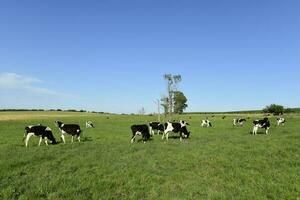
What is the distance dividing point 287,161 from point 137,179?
8.01 meters

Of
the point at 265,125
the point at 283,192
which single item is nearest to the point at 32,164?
the point at 283,192

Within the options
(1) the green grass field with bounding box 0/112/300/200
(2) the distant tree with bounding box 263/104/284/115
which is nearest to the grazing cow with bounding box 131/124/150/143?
(1) the green grass field with bounding box 0/112/300/200

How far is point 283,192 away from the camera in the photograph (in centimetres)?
1139

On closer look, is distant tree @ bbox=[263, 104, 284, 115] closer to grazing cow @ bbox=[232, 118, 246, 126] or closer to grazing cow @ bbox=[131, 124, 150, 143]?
grazing cow @ bbox=[232, 118, 246, 126]

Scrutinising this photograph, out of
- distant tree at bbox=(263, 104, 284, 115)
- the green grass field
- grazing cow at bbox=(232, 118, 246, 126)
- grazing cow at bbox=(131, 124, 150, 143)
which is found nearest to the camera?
the green grass field

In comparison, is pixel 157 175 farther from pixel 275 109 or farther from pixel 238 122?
pixel 275 109

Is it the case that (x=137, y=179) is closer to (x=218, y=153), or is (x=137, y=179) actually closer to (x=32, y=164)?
(x=32, y=164)

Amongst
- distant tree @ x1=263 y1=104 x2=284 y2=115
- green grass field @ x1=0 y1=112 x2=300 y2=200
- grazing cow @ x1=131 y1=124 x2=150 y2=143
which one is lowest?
green grass field @ x1=0 y1=112 x2=300 y2=200

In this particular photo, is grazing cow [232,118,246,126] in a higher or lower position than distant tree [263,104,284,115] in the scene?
lower

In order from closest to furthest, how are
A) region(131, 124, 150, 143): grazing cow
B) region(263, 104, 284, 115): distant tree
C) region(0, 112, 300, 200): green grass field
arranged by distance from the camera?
region(0, 112, 300, 200): green grass field → region(131, 124, 150, 143): grazing cow → region(263, 104, 284, 115): distant tree

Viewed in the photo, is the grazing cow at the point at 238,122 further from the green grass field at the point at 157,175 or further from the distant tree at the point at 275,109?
the distant tree at the point at 275,109

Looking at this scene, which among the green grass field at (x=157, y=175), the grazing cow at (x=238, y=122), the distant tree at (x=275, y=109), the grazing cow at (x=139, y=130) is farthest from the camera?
the distant tree at (x=275, y=109)

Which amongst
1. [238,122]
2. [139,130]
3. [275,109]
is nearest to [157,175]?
[139,130]

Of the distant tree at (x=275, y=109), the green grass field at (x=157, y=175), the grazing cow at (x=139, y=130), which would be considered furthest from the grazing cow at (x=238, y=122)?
the distant tree at (x=275, y=109)
